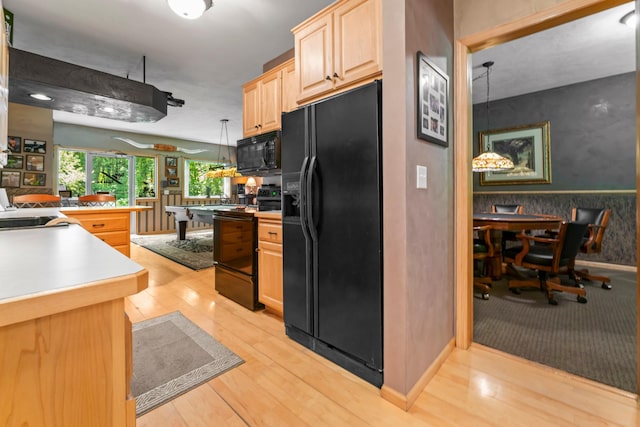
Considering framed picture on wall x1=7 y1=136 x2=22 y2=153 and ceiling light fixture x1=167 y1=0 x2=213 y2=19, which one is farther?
framed picture on wall x1=7 y1=136 x2=22 y2=153

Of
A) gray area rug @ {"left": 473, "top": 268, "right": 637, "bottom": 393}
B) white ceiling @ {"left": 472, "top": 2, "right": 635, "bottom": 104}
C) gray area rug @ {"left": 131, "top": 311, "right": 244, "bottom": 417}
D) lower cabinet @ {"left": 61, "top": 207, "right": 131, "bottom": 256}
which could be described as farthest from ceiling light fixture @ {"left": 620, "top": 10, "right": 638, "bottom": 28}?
lower cabinet @ {"left": 61, "top": 207, "right": 131, "bottom": 256}

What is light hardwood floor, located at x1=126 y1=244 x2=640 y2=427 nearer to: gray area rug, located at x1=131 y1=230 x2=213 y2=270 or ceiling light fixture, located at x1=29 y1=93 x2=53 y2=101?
gray area rug, located at x1=131 y1=230 x2=213 y2=270

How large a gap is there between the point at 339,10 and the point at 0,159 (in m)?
2.50

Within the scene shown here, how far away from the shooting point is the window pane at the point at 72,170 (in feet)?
21.4

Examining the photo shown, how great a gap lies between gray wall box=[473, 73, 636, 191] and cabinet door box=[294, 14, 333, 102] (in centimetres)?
447

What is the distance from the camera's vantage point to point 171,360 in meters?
1.88

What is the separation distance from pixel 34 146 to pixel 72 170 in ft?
6.26

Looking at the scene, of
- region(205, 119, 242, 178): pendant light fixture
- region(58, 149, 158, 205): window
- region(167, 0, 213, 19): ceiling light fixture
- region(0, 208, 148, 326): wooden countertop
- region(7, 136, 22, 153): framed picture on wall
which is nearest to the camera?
region(0, 208, 148, 326): wooden countertop

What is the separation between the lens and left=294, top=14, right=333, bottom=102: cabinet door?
6.37 feet

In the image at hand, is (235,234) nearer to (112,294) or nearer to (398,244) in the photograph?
(398,244)

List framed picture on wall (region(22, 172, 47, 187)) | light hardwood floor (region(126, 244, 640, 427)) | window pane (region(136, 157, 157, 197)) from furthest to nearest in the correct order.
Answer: window pane (region(136, 157, 157, 197))
framed picture on wall (region(22, 172, 47, 187))
light hardwood floor (region(126, 244, 640, 427))

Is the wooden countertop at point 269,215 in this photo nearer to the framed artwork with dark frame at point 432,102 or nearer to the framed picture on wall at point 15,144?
the framed artwork with dark frame at point 432,102

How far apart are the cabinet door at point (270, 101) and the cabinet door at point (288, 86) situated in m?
0.06

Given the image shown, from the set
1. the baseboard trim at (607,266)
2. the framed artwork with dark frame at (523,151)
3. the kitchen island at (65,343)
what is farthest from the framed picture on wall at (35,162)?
the baseboard trim at (607,266)
